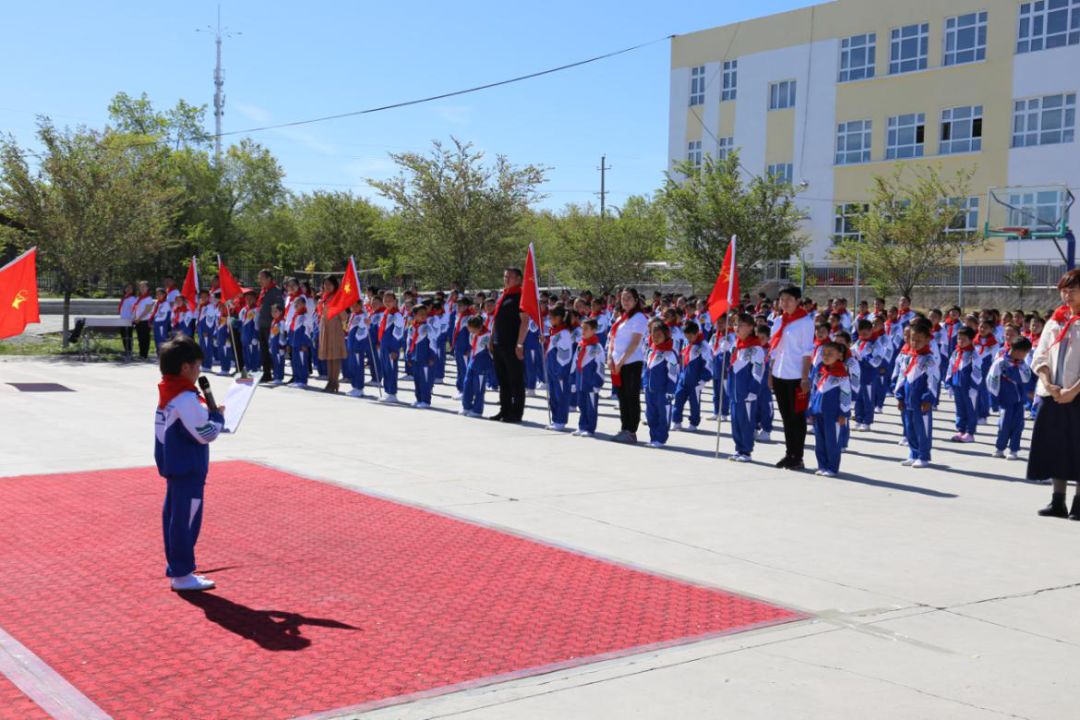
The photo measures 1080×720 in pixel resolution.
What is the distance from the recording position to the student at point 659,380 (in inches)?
521

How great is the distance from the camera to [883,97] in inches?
1881

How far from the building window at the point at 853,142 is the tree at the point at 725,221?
1416cm

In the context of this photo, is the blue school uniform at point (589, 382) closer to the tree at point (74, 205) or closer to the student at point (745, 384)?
the student at point (745, 384)

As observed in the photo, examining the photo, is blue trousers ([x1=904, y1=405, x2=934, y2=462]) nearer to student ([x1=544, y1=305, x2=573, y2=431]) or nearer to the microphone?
student ([x1=544, y1=305, x2=573, y2=431])

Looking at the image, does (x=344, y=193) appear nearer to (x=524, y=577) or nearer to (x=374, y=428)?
(x=374, y=428)

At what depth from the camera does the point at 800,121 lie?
2002 inches

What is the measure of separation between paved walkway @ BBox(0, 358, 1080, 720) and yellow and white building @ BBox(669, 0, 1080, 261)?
29.1m

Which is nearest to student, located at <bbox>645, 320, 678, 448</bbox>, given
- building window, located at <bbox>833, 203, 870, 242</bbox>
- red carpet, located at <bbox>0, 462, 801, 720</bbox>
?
red carpet, located at <bbox>0, 462, 801, 720</bbox>

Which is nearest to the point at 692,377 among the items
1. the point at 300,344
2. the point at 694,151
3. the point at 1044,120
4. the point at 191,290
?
the point at 300,344

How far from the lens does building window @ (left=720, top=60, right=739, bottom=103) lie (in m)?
53.4

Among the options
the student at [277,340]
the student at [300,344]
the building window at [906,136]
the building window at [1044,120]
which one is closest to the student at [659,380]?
the student at [300,344]

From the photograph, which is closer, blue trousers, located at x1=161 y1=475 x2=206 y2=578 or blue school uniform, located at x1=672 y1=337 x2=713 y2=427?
blue trousers, located at x1=161 y1=475 x2=206 y2=578

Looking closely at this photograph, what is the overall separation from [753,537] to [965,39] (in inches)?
1676

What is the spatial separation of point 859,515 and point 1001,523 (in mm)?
1120
